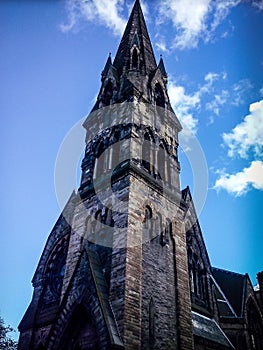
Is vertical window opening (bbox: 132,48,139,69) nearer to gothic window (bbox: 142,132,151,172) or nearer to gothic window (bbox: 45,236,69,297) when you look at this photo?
gothic window (bbox: 142,132,151,172)

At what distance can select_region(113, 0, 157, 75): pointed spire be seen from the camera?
23.6 meters

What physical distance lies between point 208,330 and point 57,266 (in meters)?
7.96

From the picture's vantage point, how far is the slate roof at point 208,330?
14.9 metres

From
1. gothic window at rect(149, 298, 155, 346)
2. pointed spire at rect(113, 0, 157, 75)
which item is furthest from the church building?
pointed spire at rect(113, 0, 157, 75)

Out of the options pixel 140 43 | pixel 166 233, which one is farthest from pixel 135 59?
pixel 166 233

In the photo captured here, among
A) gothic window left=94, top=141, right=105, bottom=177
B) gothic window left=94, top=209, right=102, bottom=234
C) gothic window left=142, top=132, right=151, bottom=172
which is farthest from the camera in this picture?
gothic window left=94, top=141, right=105, bottom=177

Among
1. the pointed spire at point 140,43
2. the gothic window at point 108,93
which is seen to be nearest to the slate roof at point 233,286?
the gothic window at point 108,93

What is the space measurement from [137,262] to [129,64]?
1474 centimetres

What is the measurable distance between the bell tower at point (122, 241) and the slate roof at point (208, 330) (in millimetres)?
1451

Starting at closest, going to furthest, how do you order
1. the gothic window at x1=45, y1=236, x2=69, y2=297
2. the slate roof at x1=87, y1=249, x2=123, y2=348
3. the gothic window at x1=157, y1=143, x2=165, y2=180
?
the slate roof at x1=87, y1=249, x2=123, y2=348, the gothic window at x1=45, y1=236, x2=69, y2=297, the gothic window at x1=157, y1=143, x2=165, y2=180

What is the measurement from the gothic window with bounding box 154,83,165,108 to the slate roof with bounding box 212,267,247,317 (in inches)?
471

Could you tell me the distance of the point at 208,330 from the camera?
1581 cm

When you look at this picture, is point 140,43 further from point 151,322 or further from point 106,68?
point 151,322

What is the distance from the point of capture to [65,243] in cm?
1811
